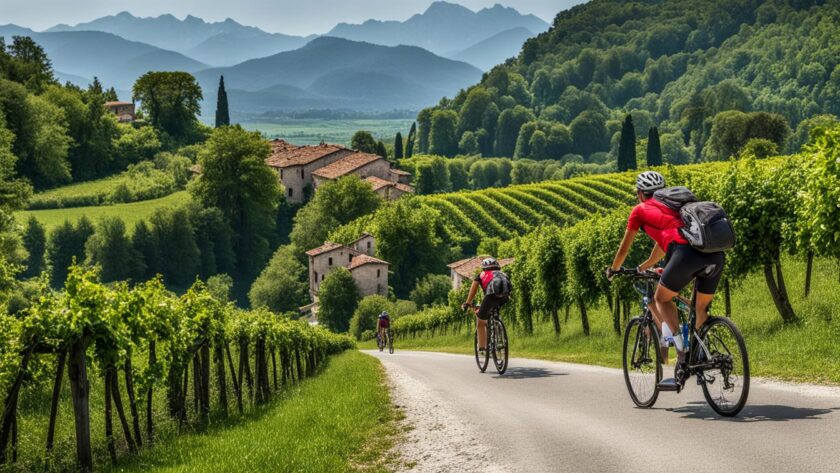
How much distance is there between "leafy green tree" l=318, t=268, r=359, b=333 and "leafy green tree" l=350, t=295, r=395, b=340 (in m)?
10.4

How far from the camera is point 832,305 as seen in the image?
2094 cm

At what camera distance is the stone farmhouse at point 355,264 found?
100062mm

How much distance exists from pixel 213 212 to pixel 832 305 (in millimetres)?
100823

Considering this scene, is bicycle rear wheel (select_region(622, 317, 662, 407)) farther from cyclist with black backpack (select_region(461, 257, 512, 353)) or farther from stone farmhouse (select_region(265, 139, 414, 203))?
stone farmhouse (select_region(265, 139, 414, 203))

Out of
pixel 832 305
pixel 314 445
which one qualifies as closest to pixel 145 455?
pixel 314 445

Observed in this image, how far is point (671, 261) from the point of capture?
931 cm

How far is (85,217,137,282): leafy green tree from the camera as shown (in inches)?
4015

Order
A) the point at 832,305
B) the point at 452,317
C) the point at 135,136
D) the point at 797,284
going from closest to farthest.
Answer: the point at 832,305
the point at 797,284
the point at 452,317
the point at 135,136

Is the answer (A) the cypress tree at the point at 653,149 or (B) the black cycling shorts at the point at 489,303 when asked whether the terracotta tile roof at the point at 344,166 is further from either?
(B) the black cycling shorts at the point at 489,303

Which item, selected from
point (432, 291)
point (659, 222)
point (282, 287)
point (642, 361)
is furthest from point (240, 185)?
point (659, 222)

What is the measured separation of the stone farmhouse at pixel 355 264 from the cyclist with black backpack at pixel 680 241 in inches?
3547

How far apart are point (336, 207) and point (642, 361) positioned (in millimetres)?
111375

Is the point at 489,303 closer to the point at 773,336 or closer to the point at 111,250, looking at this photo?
the point at 773,336

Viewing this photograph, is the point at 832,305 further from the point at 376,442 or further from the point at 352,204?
the point at 352,204
